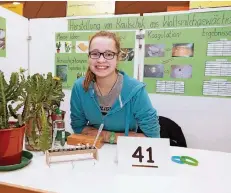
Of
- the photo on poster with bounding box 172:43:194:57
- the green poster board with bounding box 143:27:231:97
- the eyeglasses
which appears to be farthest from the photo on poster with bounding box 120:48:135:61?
the eyeglasses

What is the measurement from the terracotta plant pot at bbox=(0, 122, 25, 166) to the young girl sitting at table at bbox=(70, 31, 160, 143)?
433mm

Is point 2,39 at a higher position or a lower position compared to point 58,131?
higher

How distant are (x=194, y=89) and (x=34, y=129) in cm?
141

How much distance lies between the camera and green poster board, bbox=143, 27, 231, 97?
1824mm

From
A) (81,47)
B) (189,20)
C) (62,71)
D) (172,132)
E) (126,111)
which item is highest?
(189,20)

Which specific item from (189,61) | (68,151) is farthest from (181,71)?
(68,151)

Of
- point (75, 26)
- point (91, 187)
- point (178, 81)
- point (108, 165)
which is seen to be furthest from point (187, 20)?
point (91, 187)

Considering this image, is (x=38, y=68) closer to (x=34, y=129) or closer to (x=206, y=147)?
(x=34, y=129)

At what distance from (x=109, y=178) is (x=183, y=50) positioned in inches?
57.7

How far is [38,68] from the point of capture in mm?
2307

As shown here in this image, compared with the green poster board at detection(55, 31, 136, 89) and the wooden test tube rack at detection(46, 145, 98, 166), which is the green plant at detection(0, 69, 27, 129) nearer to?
the wooden test tube rack at detection(46, 145, 98, 166)

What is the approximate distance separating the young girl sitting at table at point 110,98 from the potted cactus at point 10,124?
43 cm

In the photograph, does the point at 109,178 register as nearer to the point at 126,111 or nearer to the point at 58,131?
the point at 58,131

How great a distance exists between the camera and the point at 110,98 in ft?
4.16
